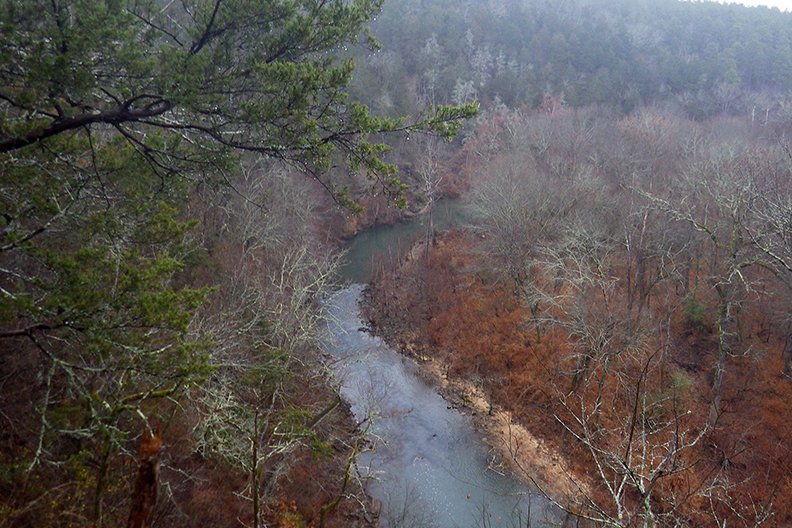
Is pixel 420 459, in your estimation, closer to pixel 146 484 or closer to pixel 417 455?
pixel 417 455

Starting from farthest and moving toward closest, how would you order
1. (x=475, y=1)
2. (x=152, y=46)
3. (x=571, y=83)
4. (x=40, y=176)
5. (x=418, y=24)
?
(x=475, y=1) → (x=418, y=24) → (x=571, y=83) → (x=152, y=46) → (x=40, y=176)

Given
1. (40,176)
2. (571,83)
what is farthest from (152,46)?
(571,83)

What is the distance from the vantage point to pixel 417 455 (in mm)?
15906

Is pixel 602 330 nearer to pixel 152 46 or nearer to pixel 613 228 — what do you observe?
pixel 613 228

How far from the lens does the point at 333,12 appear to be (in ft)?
20.6

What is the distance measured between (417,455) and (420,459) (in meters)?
0.20

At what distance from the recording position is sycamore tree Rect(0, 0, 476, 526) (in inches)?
196

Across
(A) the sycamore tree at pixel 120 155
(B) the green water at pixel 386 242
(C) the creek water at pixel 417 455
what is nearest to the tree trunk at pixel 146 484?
(A) the sycamore tree at pixel 120 155

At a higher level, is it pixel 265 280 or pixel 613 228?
pixel 613 228

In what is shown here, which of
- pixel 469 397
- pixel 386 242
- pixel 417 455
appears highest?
pixel 417 455

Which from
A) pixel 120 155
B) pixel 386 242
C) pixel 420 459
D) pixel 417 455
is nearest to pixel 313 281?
pixel 417 455

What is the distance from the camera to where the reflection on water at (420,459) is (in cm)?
1359

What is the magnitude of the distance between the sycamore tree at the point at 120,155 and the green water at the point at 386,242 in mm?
19900

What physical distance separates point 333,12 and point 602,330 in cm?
1137
